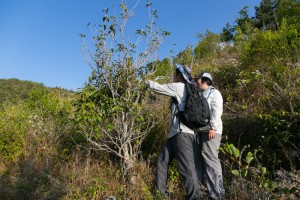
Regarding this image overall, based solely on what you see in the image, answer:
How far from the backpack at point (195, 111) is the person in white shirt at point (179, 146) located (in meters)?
0.08

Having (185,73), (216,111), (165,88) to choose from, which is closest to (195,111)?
(216,111)

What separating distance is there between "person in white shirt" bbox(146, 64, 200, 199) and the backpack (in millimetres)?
84

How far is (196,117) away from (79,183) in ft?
6.94

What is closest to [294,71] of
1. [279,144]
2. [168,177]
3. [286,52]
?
[286,52]

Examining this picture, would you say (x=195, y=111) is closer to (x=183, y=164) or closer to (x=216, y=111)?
(x=216, y=111)

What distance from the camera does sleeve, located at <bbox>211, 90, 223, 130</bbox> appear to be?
3.93 metres

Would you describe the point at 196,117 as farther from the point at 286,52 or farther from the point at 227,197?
the point at 286,52

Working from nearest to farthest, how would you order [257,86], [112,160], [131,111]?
[131,111] < [112,160] < [257,86]

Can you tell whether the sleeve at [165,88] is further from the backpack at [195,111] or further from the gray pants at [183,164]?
the gray pants at [183,164]

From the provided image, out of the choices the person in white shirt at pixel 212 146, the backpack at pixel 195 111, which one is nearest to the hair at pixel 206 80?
the person in white shirt at pixel 212 146

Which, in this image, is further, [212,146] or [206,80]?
[206,80]

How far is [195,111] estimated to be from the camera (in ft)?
12.7

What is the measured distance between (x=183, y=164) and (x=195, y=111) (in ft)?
2.31

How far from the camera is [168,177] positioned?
4516 millimetres
